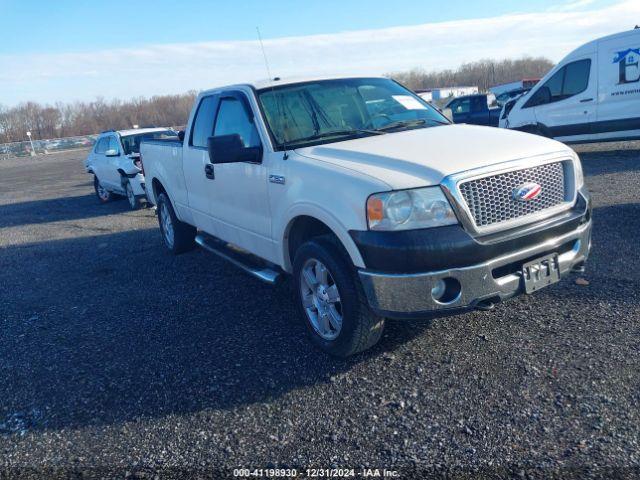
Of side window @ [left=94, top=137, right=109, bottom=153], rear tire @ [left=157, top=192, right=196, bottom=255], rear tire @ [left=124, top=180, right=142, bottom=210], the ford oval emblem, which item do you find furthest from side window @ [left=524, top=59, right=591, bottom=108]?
side window @ [left=94, top=137, right=109, bottom=153]

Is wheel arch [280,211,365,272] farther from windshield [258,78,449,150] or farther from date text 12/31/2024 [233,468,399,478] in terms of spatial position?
date text 12/31/2024 [233,468,399,478]

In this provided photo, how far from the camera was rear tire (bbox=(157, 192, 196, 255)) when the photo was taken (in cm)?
706

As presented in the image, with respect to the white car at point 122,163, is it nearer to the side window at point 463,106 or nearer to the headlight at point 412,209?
the headlight at point 412,209

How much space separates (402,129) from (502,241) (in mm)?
1574

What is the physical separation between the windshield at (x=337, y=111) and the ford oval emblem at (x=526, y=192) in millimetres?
1336

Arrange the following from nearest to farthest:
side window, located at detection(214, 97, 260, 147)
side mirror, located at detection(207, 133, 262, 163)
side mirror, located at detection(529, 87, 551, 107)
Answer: side mirror, located at detection(207, 133, 262, 163) < side window, located at detection(214, 97, 260, 147) < side mirror, located at detection(529, 87, 551, 107)

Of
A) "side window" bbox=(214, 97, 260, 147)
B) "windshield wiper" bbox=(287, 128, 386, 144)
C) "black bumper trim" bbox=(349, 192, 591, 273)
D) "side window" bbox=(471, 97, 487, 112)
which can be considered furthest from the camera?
"side window" bbox=(471, 97, 487, 112)

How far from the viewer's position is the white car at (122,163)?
37.9 ft

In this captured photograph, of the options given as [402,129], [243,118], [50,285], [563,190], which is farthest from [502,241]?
[50,285]

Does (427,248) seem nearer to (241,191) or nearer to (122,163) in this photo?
(241,191)

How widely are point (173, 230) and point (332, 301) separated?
3936 mm

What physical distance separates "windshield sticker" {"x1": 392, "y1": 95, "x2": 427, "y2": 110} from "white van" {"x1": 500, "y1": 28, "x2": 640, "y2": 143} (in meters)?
7.99

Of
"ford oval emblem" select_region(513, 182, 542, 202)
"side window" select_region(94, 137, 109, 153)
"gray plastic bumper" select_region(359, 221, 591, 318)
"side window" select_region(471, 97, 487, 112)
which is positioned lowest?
"gray plastic bumper" select_region(359, 221, 591, 318)

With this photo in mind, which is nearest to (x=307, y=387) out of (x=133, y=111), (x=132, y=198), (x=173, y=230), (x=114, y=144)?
(x=173, y=230)
